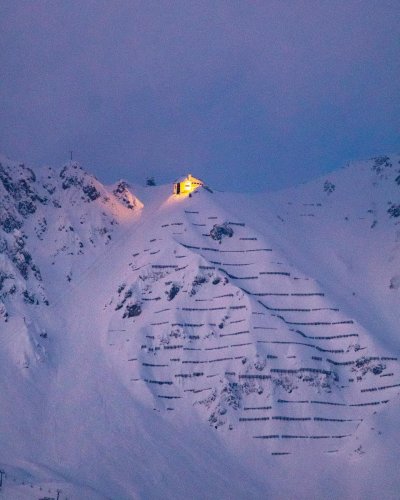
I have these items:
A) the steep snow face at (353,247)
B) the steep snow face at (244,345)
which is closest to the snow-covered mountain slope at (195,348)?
the steep snow face at (244,345)

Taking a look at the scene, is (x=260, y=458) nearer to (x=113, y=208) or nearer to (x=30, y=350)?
(x=30, y=350)

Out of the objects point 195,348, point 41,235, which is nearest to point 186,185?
point 41,235

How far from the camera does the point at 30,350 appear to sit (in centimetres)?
14350

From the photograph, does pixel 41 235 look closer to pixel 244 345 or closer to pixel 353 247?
pixel 244 345

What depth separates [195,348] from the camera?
5871 inches

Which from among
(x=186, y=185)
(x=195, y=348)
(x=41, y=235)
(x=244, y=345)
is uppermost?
(x=186, y=185)

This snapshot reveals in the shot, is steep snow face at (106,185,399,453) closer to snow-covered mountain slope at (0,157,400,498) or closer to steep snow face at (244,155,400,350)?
snow-covered mountain slope at (0,157,400,498)

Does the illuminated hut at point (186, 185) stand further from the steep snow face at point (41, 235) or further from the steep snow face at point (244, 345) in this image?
the steep snow face at point (244, 345)

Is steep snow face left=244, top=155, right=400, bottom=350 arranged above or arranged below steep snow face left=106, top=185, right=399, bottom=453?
above

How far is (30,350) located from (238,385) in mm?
37532

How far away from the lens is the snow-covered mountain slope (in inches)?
4946

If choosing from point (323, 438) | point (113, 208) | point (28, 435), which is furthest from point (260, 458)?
point (113, 208)

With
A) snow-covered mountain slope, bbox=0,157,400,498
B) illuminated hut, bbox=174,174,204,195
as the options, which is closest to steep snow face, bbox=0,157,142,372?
snow-covered mountain slope, bbox=0,157,400,498

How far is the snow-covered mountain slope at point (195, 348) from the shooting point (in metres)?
126
